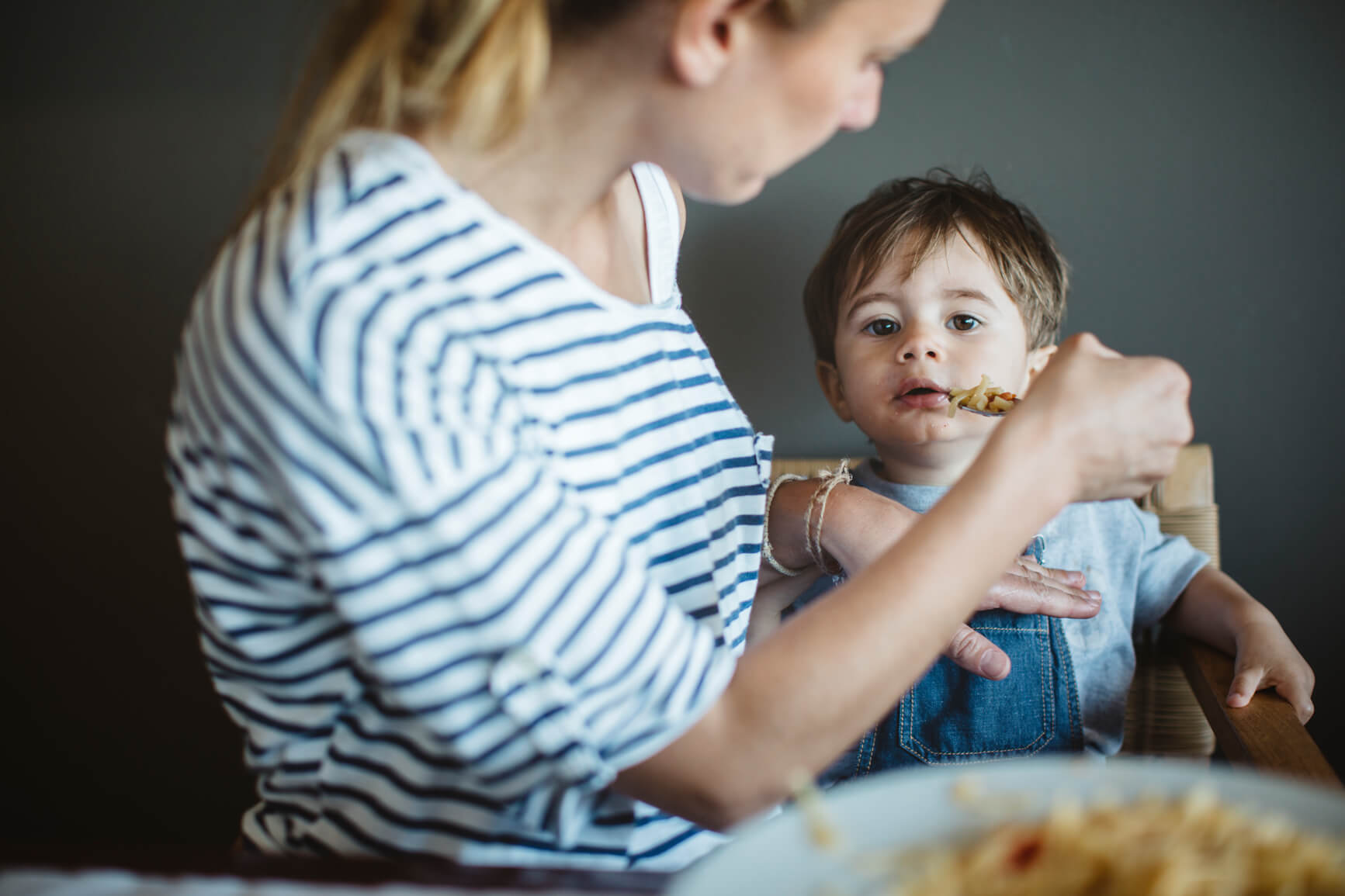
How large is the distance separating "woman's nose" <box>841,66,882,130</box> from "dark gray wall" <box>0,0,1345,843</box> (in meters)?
0.65

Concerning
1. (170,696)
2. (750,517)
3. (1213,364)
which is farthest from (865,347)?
(170,696)

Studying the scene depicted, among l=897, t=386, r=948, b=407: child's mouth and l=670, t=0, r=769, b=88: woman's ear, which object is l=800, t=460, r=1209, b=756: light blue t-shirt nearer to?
l=897, t=386, r=948, b=407: child's mouth

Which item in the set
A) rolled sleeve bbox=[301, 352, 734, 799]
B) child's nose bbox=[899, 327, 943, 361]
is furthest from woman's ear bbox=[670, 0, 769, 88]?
child's nose bbox=[899, 327, 943, 361]

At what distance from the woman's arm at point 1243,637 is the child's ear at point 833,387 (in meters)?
0.49

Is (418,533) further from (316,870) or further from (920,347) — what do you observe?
(920,347)

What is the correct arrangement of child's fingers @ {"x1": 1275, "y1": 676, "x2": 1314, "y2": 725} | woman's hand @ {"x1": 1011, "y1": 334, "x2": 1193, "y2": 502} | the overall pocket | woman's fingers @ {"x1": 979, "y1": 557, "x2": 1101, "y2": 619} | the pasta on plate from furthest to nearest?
the overall pocket, woman's fingers @ {"x1": 979, "y1": 557, "x2": 1101, "y2": 619}, child's fingers @ {"x1": 1275, "y1": 676, "x2": 1314, "y2": 725}, woman's hand @ {"x1": 1011, "y1": 334, "x2": 1193, "y2": 502}, the pasta on plate

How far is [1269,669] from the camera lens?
95cm

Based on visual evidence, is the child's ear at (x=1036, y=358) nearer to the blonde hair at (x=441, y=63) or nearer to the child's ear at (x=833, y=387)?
the child's ear at (x=833, y=387)

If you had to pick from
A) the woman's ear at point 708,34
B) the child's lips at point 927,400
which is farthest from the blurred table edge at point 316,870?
the child's lips at point 927,400

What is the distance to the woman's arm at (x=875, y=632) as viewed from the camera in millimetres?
568

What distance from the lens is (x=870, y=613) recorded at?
57 centimetres

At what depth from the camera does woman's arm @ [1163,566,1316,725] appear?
36.3 inches

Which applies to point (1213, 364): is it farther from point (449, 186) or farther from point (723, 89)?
point (449, 186)

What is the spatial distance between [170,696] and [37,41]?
40.9 inches
